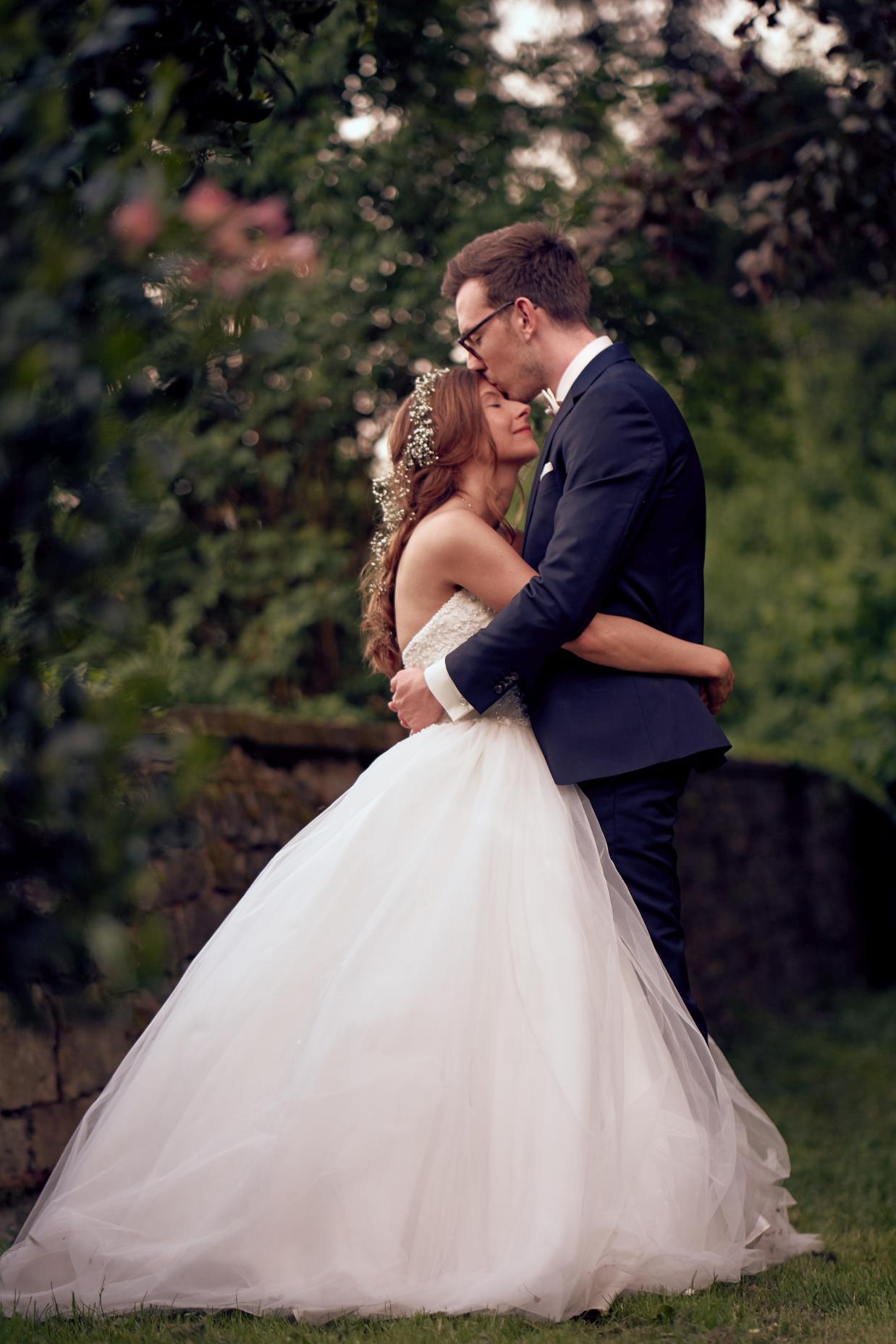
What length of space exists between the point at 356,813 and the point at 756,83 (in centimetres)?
405

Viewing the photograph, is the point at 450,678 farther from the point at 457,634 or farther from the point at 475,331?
the point at 475,331

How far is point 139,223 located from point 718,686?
1.85 meters

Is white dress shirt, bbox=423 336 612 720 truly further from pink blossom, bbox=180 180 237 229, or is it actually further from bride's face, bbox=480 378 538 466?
pink blossom, bbox=180 180 237 229

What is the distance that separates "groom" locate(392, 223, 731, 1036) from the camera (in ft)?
9.00

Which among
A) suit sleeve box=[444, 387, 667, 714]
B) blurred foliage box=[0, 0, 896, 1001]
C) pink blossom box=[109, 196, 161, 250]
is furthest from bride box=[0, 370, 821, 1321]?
pink blossom box=[109, 196, 161, 250]

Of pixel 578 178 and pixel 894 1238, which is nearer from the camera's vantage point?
pixel 894 1238

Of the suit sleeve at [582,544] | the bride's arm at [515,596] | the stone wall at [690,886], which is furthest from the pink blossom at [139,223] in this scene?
the bride's arm at [515,596]

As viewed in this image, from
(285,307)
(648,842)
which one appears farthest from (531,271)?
(285,307)

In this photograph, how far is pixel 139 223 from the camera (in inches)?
58.6

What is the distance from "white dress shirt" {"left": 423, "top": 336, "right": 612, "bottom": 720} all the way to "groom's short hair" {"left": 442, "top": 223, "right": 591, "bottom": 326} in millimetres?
104

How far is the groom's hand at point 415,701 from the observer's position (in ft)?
9.68

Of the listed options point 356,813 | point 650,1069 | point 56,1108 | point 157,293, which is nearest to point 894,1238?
point 650,1069

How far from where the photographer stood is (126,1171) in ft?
8.61

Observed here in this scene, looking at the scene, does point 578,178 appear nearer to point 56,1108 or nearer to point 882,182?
point 882,182
